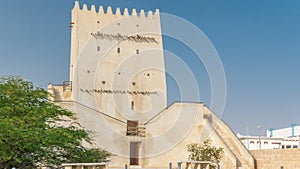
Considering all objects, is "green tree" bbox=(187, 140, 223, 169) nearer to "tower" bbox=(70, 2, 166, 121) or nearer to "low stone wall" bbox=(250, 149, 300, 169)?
"low stone wall" bbox=(250, 149, 300, 169)

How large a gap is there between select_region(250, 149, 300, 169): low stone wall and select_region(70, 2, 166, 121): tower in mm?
9275

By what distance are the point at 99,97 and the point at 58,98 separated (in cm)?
269

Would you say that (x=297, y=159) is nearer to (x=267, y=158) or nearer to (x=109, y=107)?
(x=267, y=158)

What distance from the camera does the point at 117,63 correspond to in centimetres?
2959

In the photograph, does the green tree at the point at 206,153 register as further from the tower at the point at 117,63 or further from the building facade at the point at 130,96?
the tower at the point at 117,63

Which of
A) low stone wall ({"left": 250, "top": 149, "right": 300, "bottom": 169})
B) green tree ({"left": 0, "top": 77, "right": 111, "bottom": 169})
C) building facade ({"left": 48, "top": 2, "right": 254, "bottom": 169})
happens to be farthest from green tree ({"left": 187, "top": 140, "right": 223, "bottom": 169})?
green tree ({"left": 0, "top": 77, "right": 111, "bottom": 169})

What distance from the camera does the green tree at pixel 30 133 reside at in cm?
1216

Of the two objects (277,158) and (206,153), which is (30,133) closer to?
(206,153)

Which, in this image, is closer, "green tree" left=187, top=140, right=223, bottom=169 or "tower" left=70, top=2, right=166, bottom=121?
"green tree" left=187, top=140, right=223, bottom=169

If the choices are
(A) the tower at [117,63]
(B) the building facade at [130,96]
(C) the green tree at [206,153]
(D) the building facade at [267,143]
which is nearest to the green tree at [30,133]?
(C) the green tree at [206,153]

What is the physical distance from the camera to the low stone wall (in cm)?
1906

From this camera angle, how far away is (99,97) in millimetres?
28469

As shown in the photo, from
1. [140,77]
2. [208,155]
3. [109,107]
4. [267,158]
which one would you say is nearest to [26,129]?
[208,155]

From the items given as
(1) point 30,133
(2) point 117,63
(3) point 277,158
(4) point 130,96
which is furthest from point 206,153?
(1) point 30,133
